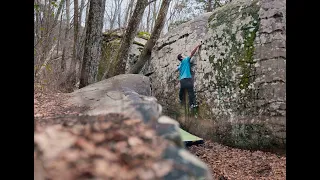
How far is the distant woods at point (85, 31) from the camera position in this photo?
1858 mm

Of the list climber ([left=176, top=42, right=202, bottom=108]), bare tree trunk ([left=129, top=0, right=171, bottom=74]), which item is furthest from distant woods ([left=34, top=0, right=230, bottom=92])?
climber ([left=176, top=42, right=202, bottom=108])

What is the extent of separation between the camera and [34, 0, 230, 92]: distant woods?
186 cm

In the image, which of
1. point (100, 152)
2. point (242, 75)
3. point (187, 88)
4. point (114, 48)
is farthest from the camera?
point (114, 48)

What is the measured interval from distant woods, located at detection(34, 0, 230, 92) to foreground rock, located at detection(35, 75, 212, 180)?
4.13ft

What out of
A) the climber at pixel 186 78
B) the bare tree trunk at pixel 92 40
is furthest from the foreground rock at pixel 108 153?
the bare tree trunk at pixel 92 40

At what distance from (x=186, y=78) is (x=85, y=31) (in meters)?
1.46

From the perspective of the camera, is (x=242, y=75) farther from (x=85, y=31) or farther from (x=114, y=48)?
(x=114, y=48)

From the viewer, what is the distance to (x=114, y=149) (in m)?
0.38

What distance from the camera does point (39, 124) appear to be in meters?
0.45

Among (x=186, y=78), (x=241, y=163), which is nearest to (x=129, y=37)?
(x=186, y=78)

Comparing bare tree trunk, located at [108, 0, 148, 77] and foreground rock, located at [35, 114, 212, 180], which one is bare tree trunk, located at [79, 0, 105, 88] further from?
foreground rock, located at [35, 114, 212, 180]
